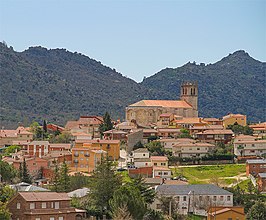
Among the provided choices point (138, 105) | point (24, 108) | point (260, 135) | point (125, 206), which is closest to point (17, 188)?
point (125, 206)

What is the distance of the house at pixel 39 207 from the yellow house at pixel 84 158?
2367 centimetres

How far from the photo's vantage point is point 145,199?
50156 mm

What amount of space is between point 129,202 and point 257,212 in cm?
1031

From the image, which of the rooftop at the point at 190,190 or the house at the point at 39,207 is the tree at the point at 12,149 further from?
the house at the point at 39,207

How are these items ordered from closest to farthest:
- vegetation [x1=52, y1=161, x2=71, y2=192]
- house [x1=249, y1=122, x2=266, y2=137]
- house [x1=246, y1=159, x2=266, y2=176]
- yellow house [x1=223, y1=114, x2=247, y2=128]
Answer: vegetation [x1=52, y1=161, x2=71, y2=192] < house [x1=246, y1=159, x2=266, y2=176] < house [x1=249, y1=122, x2=266, y2=137] < yellow house [x1=223, y1=114, x2=247, y2=128]

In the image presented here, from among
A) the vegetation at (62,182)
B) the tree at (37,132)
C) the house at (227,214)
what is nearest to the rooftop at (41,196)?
the vegetation at (62,182)

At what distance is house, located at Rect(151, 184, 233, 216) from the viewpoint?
53.8m

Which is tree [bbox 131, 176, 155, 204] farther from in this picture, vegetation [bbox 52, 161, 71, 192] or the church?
the church

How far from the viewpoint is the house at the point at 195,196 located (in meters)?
53.8

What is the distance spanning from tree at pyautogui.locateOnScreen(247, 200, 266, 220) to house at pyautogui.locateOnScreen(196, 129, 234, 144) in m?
28.3

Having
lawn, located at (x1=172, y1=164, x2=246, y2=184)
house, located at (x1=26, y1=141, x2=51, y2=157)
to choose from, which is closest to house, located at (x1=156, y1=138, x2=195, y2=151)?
lawn, located at (x1=172, y1=164, x2=246, y2=184)

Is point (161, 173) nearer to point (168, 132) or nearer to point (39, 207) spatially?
point (168, 132)

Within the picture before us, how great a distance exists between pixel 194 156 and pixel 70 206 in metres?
28.9

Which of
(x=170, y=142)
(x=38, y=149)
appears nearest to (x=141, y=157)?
(x=170, y=142)
